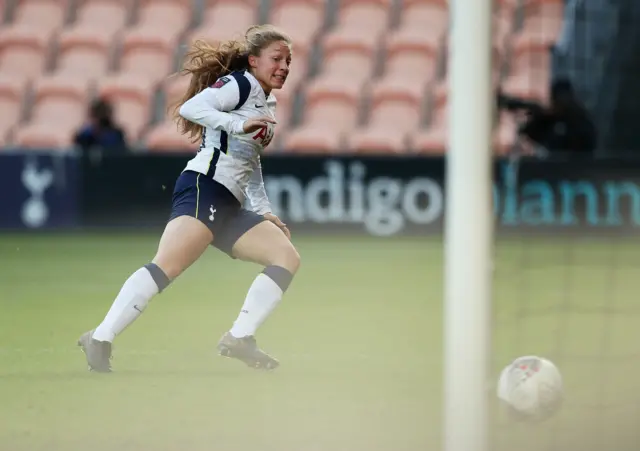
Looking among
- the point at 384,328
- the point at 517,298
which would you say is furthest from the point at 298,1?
the point at 384,328

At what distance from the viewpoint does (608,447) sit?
11.8ft

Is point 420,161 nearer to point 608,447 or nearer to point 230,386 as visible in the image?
point 230,386

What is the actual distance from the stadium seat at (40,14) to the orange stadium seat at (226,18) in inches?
65.7

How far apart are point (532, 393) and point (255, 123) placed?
1.41m

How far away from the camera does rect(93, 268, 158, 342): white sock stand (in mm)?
4770

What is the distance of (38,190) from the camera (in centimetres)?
1102

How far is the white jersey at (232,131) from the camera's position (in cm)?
458

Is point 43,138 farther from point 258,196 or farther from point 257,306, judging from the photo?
point 257,306

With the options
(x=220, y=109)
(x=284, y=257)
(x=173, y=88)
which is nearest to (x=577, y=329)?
(x=284, y=257)

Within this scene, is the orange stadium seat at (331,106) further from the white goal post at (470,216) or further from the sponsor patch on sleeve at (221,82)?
the white goal post at (470,216)

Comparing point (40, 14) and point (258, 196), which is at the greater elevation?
point (40, 14)

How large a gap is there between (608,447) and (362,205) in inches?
292

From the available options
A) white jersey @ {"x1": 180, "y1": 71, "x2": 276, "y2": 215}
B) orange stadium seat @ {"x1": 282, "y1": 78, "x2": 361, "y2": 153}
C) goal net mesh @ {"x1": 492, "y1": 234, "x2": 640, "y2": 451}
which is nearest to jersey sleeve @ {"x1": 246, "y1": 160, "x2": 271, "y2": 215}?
white jersey @ {"x1": 180, "y1": 71, "x2": 276, "y2": 215}

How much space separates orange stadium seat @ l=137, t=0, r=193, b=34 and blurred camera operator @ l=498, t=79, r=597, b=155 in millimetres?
4564
